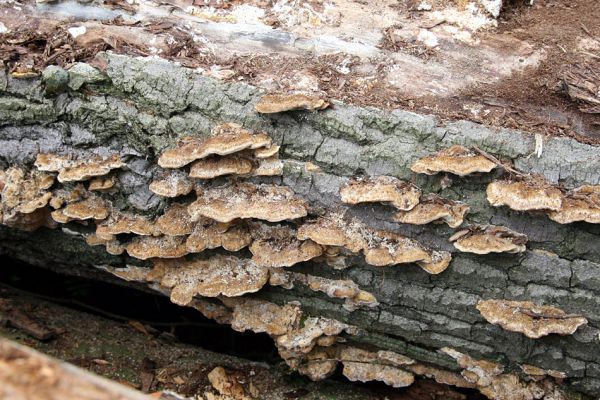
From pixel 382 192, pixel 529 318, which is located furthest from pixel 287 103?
pixel 529 318

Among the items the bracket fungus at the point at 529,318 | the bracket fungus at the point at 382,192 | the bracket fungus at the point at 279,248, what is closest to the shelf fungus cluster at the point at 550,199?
the bracket fungus at the point at 382,192

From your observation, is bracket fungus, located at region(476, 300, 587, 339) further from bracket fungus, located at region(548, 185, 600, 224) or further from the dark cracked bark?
bracket fungus, located at region(548, 185, 600, 224)

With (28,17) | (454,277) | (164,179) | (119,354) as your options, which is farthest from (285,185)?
(28,17)

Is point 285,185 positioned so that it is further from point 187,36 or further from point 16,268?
point 16,268

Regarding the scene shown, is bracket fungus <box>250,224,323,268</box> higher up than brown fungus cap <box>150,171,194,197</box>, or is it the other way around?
brown fungus cap <box>150,171,194,197</box>

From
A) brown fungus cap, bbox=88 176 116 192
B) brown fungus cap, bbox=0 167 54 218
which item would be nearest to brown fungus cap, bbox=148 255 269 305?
brown fungus cap, bbox=88 176 116 192

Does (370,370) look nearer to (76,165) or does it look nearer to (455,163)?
(455,163)

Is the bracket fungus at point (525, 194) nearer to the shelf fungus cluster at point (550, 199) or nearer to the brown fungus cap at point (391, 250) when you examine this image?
the shelf fungus cluster at point (550, 199)
